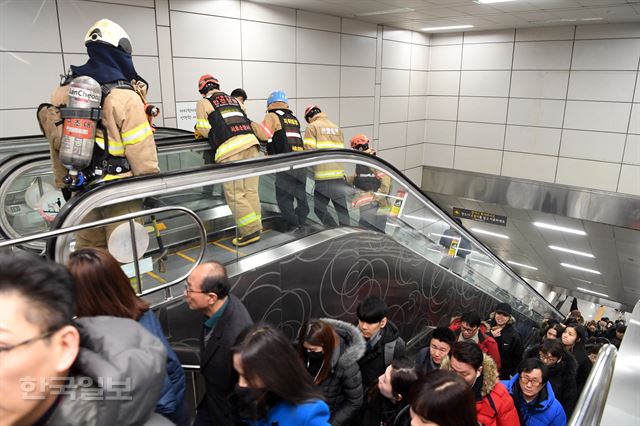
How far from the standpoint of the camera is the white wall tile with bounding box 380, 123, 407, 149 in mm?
11016

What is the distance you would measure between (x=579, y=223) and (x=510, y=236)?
2.86m

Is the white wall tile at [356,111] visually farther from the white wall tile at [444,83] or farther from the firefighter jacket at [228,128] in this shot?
the firefighter jacket at [228,128]

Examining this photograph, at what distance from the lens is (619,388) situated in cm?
210

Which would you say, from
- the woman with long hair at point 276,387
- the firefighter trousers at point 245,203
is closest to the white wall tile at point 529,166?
the firefighter trousers at point 245,203

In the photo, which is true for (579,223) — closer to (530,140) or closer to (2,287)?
(530,140)

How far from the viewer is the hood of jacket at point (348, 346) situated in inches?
91.9

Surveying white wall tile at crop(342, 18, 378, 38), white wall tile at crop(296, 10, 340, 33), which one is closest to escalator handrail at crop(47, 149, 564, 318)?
white wall tile at crop(296, 10, 340, 33)

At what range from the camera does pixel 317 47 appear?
8.85 m

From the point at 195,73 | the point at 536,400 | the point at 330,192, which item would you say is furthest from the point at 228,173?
the point at 195,73

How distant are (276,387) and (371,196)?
313 cm

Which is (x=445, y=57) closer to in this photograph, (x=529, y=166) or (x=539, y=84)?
(x=539, y=84)

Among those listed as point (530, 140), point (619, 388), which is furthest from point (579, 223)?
point (619, 388)

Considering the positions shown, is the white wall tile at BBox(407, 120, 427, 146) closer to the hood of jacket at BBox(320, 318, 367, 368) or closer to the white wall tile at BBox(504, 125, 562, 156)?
the white wall tile at BBox(504, 125, 562, 156)

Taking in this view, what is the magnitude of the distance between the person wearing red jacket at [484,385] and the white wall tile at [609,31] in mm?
10054
